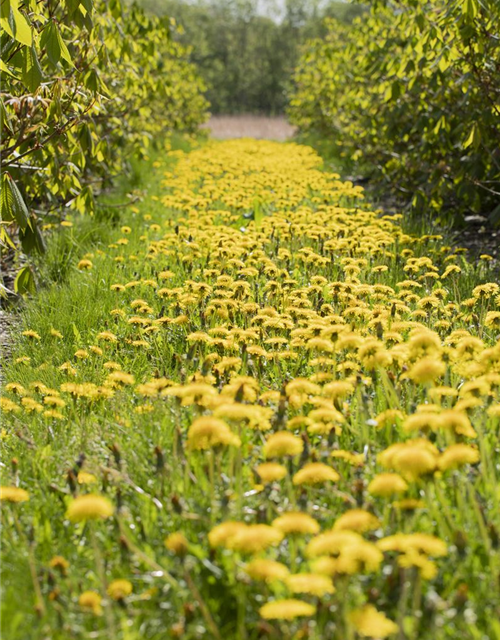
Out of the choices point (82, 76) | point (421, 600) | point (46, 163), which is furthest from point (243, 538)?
point (46, 163)

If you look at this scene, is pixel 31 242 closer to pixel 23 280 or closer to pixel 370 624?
pixel 23 280

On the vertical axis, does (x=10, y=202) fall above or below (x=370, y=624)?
above

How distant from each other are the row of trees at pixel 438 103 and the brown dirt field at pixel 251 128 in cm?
1623

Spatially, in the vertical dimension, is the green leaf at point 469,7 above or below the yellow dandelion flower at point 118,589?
above

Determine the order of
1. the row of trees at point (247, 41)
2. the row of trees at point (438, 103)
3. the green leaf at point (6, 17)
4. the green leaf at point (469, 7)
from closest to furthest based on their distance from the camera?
the green leaf at point (6, 17)
the green leaf at point (469, 7)
the row of trees at point (438, 103)
the row of trees at point (247, 41)

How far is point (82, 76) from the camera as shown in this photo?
310 centimetres

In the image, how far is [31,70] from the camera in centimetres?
239

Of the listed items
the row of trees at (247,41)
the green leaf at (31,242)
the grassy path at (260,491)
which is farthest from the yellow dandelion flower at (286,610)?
the row of trees at (247,41)

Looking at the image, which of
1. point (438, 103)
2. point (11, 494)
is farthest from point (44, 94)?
point (438, 103)

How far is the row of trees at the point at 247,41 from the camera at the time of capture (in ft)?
126

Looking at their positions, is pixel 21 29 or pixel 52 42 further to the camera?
pixel 52 42

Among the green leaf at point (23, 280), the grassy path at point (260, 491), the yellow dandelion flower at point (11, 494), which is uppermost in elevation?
the green leaf at point (23, 280)

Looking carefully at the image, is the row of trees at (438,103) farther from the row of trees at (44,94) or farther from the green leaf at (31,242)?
the green leaf at (31,242)

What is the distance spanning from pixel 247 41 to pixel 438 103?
137ft
